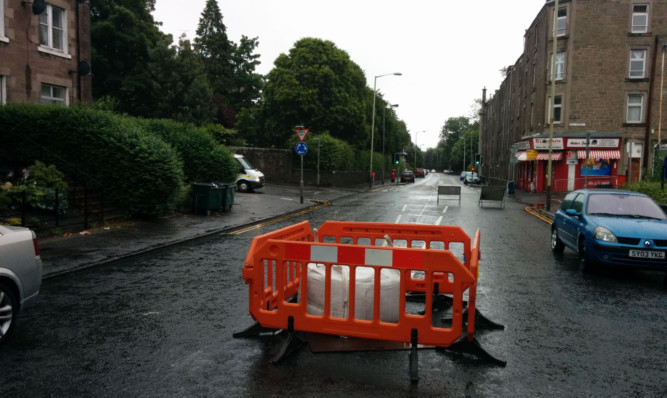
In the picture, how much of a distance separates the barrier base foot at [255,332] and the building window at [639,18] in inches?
1582

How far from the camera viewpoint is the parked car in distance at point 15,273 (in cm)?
523

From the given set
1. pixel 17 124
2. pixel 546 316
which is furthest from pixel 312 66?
pixel 546 316

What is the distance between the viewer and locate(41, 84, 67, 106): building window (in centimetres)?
2167

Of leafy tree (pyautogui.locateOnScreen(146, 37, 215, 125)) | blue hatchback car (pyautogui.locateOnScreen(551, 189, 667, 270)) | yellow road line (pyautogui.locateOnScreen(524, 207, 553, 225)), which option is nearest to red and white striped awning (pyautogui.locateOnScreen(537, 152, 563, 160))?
yellow road line (pyautogui.locateOnScreen(524, 207, 553, 225))

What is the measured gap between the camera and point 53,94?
22203mm

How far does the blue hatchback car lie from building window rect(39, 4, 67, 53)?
69.8 ft

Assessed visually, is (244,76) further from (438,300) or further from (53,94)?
(438,300)

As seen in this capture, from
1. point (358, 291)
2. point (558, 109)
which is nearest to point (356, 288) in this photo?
point (358, 291)

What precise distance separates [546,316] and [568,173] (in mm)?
35422

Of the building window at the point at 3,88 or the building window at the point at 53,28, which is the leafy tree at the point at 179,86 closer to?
the building window at the point at 53,28

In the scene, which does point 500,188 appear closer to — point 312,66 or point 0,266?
point 0,266

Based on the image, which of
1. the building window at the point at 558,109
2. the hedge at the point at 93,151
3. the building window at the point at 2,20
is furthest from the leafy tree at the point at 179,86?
the building window at the point at 558,109

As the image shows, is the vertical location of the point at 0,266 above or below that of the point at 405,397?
above

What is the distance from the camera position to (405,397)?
13.3 feet
